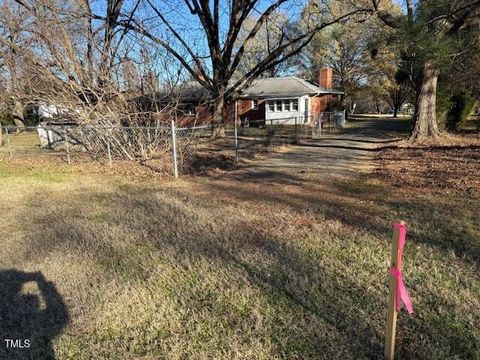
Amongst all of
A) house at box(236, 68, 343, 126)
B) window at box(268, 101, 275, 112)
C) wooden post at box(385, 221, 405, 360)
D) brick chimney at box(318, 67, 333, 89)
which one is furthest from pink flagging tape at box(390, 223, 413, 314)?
brick chimney at box(318, 67, 333, 89)

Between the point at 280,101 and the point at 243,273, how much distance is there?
29.7m

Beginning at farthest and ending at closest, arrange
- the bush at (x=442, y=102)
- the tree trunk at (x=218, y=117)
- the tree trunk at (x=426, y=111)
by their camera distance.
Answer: the tree trunk at (x=218, y=117) < the bush at (x=442, y=102) < the tree trunk at (x=426, y=111)

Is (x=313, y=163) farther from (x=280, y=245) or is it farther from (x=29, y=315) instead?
(x=29, y=315)

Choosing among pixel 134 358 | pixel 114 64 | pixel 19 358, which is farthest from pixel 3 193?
pixel 134 358

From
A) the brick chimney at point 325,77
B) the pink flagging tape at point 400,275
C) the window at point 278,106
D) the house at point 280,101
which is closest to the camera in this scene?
the pink flagging tape at point 400,275

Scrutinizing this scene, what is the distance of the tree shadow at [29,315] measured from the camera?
8.95 ft

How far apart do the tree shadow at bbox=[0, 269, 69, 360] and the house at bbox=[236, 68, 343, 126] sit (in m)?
27.7

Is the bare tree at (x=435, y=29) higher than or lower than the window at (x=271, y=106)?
higher

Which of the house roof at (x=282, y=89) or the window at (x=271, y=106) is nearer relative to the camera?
the house roof at (x=282, y=89)

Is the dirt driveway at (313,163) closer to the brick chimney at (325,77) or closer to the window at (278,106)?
the window at (278,106)

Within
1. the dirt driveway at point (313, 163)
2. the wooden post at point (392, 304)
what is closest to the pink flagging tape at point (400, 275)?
the wooden post at point (392, 304)

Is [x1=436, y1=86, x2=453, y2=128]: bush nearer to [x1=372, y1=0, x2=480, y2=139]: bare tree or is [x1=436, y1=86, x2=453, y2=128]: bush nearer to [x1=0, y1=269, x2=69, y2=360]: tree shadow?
[x1=372, y1=0, x2=480, y2=139]: bare tree

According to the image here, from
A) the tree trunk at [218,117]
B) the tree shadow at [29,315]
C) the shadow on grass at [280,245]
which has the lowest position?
the tree shadow at [29,315]

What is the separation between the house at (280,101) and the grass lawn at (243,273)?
25.1 m
